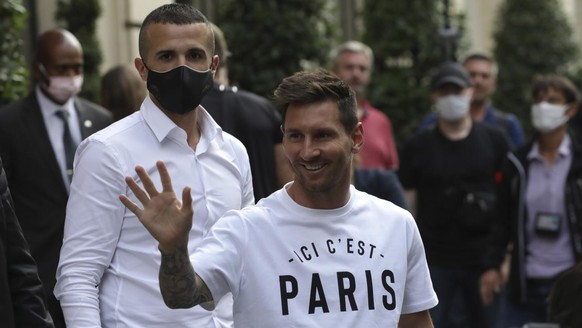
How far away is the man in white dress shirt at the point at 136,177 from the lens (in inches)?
159

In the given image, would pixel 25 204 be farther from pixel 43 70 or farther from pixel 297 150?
pixel 297 150

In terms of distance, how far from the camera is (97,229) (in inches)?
159

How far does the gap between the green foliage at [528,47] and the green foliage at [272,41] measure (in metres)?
10.5

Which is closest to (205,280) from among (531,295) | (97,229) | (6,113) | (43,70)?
(97,229)

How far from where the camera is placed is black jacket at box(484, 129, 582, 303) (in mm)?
8383

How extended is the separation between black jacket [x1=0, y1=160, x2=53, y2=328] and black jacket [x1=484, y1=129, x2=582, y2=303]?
4850 mm

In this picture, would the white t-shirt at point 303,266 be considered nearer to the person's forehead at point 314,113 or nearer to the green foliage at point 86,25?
the person's forehead at point 314,113

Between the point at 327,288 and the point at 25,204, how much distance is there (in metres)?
2.97

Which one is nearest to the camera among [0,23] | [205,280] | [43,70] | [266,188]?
[205,280]

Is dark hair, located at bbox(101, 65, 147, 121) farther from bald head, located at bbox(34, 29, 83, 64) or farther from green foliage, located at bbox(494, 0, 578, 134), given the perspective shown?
green foliage, located at bbox(494, 0, 578, 134)

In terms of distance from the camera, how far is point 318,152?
363 cm

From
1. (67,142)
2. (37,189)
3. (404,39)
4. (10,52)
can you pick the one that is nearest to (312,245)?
(37,189)

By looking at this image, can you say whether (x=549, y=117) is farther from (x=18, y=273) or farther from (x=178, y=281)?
(x=178, y=281)

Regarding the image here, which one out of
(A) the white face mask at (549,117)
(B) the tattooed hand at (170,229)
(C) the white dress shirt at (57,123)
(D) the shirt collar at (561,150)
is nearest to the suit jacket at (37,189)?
(C) the white dress shirt at (57,123)
